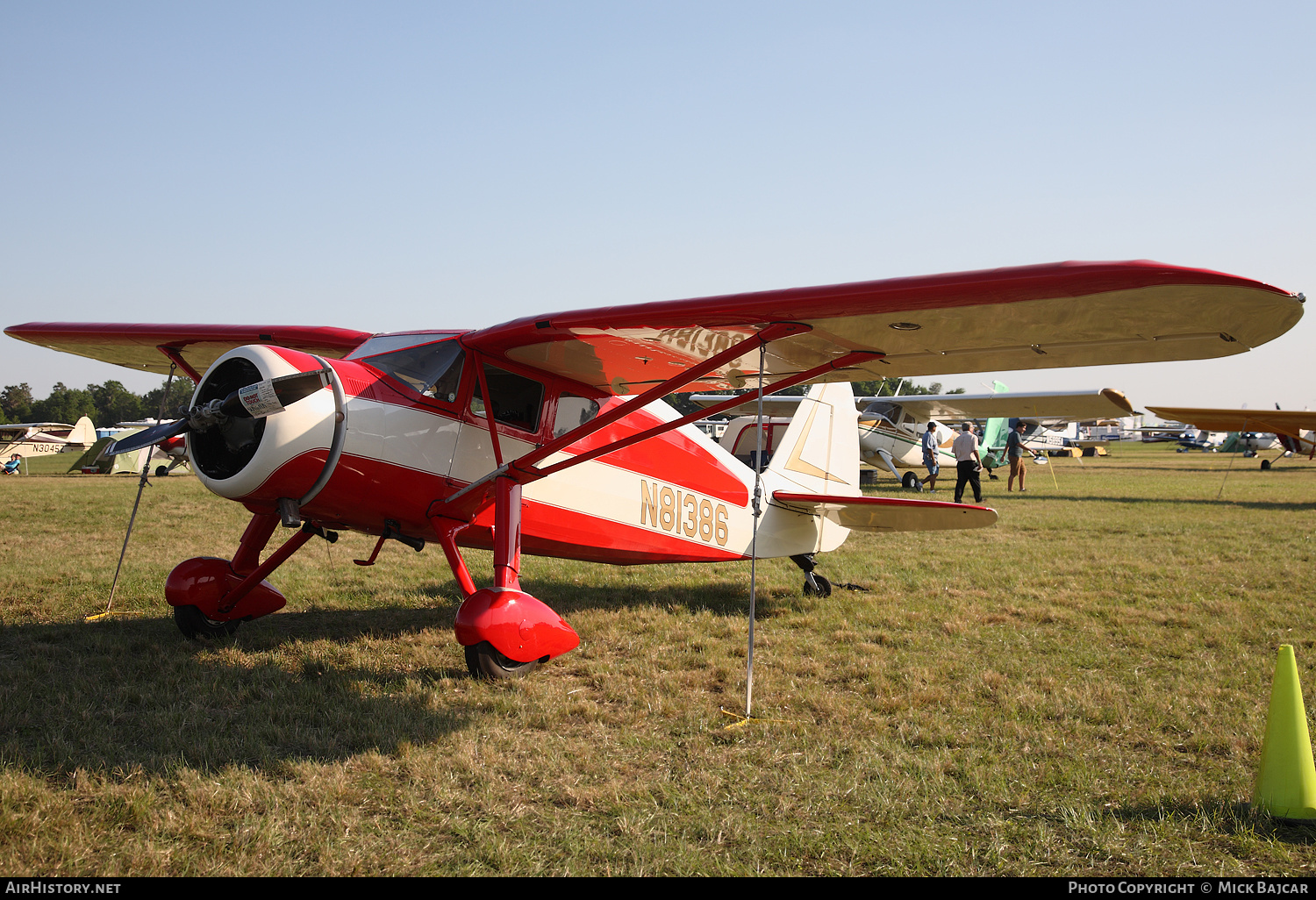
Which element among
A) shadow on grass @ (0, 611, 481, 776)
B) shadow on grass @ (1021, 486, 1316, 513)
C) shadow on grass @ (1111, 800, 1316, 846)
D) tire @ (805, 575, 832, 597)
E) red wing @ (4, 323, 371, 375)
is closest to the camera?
shadow on grass @ (1111, 800, 1316, 846)

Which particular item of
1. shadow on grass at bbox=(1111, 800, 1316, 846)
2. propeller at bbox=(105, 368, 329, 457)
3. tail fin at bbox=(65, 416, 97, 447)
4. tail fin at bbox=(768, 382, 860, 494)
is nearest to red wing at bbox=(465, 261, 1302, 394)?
propeller at bbox=(105, 368, 329, 457)

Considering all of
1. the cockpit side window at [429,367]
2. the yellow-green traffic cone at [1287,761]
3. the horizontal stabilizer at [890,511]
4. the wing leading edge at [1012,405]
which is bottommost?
the yellow-green traffic cone at [1287,761]

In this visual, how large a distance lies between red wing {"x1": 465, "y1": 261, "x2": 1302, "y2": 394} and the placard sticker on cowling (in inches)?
54.4

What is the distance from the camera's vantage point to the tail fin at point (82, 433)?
47859 millimetres

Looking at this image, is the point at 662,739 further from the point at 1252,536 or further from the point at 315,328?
the point at 1252,536

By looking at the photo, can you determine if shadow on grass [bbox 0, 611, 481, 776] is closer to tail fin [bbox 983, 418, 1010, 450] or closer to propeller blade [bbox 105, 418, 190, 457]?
propeller blade [bbox 105, 418, 190, 457]

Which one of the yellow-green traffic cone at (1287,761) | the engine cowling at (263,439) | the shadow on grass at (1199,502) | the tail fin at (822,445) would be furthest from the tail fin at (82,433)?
the yellow-green traffic cone at (1287,761)

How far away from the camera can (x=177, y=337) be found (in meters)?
6.46

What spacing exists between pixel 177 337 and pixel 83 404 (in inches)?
5043

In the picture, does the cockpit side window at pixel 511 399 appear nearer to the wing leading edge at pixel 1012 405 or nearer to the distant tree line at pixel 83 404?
the wing leading edge at pixel 1012 405

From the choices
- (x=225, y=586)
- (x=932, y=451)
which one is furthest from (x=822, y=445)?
(x=932, y=451)

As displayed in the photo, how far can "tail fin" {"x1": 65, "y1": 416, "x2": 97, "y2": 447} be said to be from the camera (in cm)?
4786

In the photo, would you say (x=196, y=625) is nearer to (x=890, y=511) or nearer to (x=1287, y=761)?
(x=890, y=511)

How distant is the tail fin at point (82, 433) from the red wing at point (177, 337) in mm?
50314
